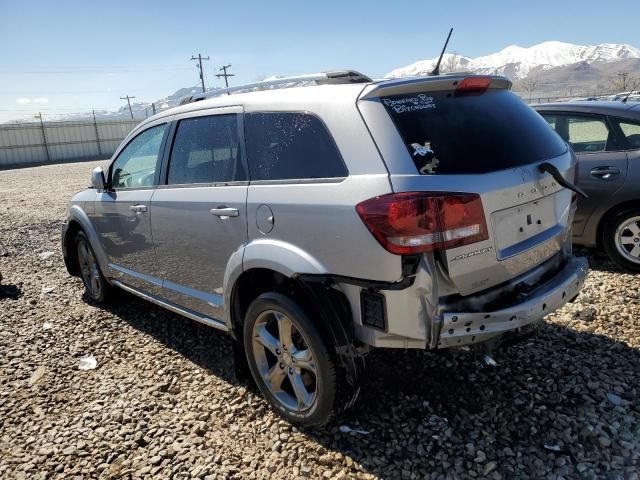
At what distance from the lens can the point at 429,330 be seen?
2236mm

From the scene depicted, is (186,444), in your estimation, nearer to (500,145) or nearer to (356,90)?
(356,90)

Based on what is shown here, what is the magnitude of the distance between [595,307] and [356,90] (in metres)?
2.95

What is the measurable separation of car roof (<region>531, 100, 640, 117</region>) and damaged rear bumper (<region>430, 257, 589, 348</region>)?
10.5ft

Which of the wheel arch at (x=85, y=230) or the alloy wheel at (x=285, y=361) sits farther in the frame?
the wheel arch at (x=85, y=230)

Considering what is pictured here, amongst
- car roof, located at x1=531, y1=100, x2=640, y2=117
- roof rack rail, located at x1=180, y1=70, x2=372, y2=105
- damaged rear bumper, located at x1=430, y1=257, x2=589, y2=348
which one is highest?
roof rack rail, located at x1=180, y1=70, x2=372, y2=105

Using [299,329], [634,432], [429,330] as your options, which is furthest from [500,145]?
[634,432]

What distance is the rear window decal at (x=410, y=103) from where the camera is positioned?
2.42 metres

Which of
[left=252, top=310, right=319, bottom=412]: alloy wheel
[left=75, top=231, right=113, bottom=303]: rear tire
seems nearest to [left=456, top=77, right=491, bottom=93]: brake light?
[left=252, top=310, right=319, bottom=412]: alloy wheel

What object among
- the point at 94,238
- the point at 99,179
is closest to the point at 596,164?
the point at 99,179

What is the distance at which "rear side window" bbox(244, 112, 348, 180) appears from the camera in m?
2.53

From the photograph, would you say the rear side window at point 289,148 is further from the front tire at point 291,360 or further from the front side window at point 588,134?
the front side window at point 588,134

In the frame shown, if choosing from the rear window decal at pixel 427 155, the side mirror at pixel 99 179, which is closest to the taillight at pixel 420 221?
the rear window decal at pixel 427 155

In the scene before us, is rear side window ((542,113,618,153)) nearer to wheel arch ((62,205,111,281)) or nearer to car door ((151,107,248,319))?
car door ((151,107,248,319))

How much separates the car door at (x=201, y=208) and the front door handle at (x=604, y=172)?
366cm
